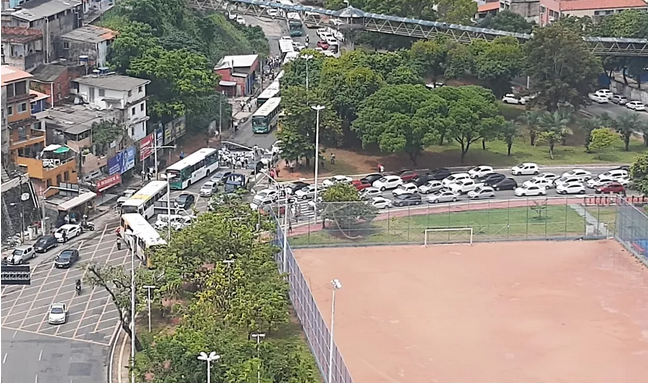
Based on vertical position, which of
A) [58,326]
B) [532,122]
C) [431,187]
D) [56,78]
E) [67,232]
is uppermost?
[56,78]

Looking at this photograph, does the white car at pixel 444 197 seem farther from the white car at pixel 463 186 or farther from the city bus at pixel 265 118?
the city bus at pixel 265 118

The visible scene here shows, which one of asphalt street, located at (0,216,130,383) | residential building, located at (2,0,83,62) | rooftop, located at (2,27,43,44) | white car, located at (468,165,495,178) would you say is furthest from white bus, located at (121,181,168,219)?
white car, located at (468,165,495,178)

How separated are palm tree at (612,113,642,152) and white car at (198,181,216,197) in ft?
60.7

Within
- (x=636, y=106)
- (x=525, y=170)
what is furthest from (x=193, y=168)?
(x=636, y=106)

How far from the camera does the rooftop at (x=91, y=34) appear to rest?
48.7 m

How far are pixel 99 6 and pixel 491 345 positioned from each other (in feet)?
118

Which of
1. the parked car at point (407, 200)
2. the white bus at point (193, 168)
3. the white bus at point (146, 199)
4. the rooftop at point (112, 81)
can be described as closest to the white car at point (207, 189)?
the white bus at point (193, 168)

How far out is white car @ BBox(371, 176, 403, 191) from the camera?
Answer: 42.7m

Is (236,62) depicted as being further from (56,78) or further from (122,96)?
(56,78)

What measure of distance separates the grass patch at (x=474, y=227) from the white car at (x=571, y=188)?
327 cm

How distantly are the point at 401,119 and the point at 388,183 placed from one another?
10.1 ft

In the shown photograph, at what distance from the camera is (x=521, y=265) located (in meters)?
35.7

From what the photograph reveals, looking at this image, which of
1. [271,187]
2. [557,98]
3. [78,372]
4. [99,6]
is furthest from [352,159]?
[78,372]

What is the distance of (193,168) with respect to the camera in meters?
43.6
